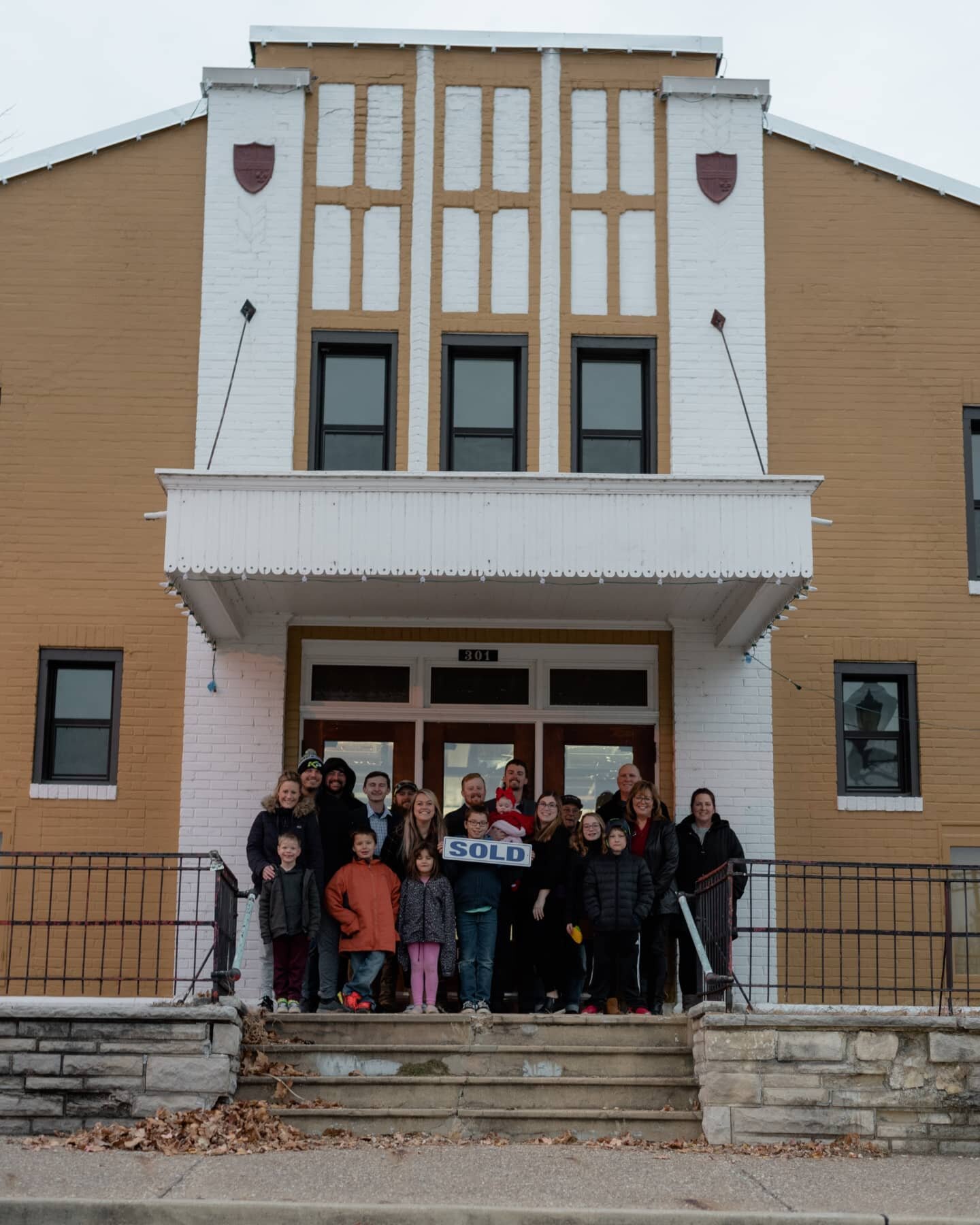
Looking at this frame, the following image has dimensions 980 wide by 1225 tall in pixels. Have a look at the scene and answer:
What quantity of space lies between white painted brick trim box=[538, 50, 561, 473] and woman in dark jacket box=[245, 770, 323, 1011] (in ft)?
14.6

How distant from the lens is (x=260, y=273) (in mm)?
15844

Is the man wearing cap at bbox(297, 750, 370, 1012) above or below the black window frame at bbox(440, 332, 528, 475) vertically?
below

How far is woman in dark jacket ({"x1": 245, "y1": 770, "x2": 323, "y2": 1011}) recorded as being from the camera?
1231 cm

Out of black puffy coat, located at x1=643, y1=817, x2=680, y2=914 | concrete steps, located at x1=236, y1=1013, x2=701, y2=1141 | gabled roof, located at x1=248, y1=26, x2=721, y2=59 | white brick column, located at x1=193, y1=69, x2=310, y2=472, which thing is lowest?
concrete steps, located at x1=236, y1=1013, x2=701, y2=1141

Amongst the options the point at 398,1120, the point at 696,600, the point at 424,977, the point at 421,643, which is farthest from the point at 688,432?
the point at 398,1120

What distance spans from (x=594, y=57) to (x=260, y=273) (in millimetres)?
3939

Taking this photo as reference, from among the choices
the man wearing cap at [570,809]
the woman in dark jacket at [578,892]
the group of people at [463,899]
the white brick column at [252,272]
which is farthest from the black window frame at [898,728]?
the white brick column at [252,272]

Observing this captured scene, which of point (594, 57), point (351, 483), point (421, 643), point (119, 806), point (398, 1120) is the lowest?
point (398, 1120)

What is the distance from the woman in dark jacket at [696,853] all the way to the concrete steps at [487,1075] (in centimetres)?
143

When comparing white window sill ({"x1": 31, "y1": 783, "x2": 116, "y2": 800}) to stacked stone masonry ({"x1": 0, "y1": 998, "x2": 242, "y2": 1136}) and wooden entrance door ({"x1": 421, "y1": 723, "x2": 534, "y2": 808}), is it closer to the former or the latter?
wooden entrance door ({"x1": 421, "y1": 723, "x2": 534, "y2": 808})

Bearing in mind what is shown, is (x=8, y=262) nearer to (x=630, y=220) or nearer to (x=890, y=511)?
(x=630, y=220)

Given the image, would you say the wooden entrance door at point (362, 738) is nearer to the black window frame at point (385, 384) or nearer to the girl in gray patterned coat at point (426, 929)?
the black window frame at point (385, 384)

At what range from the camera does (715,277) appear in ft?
52.4

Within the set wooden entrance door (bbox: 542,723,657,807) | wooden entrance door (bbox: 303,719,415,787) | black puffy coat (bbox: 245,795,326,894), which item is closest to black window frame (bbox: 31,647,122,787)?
wooden entrance door (bbox: 303,719,415,787)
